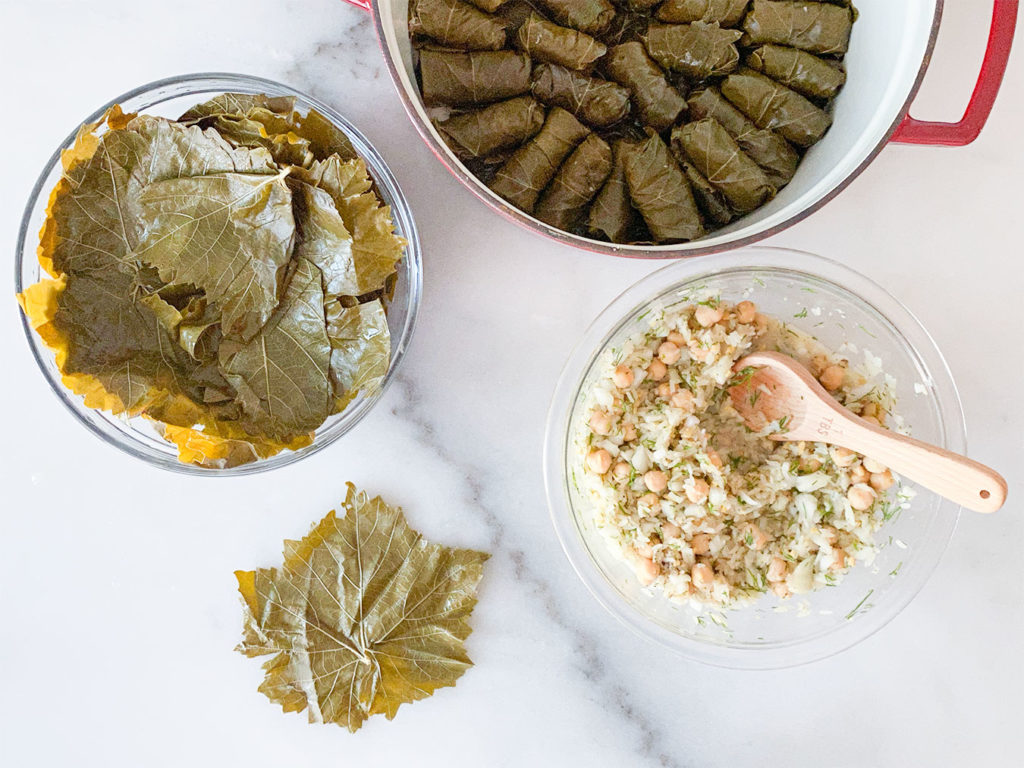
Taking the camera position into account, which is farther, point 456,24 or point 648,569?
point 648,569

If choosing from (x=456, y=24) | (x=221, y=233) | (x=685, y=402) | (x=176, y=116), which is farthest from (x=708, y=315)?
(x=176, y=116)

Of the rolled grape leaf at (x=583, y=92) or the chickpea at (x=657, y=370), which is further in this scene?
the chickpea at (x=657, y=370)

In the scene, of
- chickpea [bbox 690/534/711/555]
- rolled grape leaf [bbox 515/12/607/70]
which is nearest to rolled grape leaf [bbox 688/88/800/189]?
rolled grape leaf [bbox 515/12/607/70]

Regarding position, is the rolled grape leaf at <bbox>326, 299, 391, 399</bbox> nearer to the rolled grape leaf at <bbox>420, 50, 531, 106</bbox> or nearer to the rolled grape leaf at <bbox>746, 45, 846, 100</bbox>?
the rolled grape leaf at <bbox>420, 50, 531, 106</bbox>

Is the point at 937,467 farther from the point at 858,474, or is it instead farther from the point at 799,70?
the point at 799,70

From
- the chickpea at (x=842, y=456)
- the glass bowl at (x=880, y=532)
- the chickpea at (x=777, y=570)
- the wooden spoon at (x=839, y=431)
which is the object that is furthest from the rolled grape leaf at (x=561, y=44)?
the chickpea at (x=777, y=570)

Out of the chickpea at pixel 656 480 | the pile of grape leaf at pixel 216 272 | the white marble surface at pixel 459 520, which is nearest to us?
the pile of grape leaf at pixel 216 272

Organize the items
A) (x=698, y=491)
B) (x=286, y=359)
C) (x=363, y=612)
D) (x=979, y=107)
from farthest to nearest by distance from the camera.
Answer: (x=363, y=612) < (x=698, y=491) < (x=286, y=359) < (x=979, y=107)

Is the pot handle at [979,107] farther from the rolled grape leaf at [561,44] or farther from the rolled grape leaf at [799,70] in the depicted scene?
the rolled grape leaf at [561,44]

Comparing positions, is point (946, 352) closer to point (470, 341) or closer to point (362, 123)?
point (470, 341)
